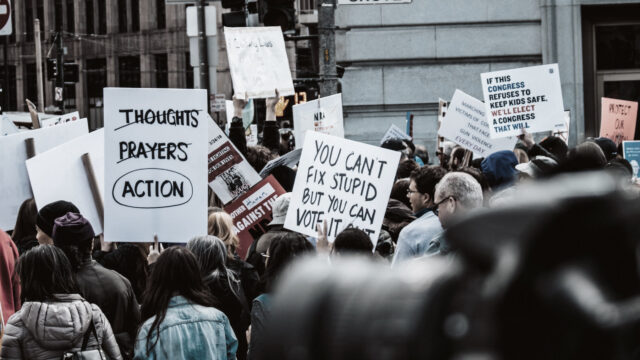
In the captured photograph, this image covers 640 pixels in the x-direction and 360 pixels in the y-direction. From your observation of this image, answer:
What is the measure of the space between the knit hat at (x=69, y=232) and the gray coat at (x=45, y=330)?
494 mm

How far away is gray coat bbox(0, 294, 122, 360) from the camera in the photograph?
4.68 meters

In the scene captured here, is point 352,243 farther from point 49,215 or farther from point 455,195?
point 49,215

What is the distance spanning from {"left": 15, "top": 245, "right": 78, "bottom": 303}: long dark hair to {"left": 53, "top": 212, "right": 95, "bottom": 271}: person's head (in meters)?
0.44

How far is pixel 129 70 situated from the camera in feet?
210

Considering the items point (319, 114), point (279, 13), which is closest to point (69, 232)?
point (319, 114)

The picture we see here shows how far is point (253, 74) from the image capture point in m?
10.0

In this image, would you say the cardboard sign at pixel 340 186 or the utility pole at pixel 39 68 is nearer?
the cardboard sign at pixel 340 186

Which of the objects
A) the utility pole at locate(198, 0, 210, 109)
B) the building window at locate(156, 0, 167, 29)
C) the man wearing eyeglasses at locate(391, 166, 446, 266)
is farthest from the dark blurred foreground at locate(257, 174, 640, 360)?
the building window at locate(156, 0, 167, 29)

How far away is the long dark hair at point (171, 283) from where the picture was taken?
468 centimetres

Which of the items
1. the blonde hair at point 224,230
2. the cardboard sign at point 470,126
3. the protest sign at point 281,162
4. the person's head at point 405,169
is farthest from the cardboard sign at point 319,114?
the blonde hair at point 224,230

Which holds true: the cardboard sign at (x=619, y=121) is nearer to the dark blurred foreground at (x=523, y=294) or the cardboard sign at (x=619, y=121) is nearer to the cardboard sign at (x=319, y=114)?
the cardboard sign at (x=319, y=114)

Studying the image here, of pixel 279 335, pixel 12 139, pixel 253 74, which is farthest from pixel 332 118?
pixel 279 335

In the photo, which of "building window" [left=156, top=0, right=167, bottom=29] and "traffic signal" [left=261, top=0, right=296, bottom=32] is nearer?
"traffic signal" [left=261, top=0, right=296, bottom=32]

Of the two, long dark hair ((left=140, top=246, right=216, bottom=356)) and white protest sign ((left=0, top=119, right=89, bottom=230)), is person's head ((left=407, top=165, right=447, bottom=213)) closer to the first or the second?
long dark hair ((left=140, top=246, right=216, bottom=356))
